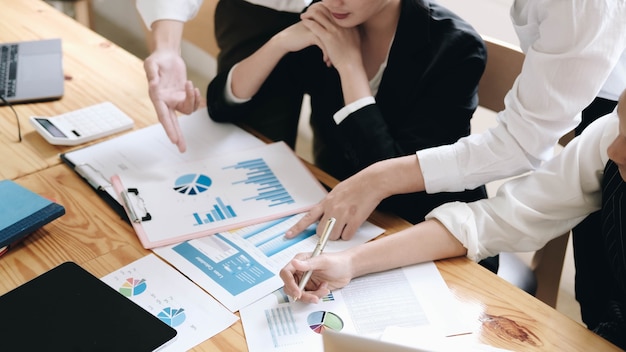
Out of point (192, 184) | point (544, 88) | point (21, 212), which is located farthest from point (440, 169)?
point (21, 212)

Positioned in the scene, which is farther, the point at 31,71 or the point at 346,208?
the point at 31,71

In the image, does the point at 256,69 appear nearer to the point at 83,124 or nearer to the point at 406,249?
the point at 83,124

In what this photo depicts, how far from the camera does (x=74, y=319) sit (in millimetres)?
856

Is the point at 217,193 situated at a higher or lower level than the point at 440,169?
lower

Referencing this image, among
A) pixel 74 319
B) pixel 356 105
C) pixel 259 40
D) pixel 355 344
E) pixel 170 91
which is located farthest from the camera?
pixel 259 40

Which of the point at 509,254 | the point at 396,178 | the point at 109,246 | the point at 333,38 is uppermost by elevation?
the point at 333,38

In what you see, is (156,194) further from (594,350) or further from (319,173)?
(594,350)

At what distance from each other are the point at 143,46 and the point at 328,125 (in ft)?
7.23

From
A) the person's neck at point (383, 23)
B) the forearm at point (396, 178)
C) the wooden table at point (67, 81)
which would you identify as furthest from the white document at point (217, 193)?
the person's neck at point (383, 23)

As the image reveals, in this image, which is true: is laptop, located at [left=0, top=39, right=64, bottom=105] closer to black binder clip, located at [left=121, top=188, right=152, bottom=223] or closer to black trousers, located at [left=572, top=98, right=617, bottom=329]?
black binder clip, located at [left=121, top=188, right=152, bottom=223]

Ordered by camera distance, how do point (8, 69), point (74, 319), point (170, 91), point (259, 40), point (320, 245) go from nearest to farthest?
1. point (74, 319)
2. point (320, 245)
3. point (170, 91)
4. point (8, 69)
5. point (259, 40)

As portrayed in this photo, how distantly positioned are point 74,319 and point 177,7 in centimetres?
84

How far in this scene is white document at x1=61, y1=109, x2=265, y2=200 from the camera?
Result: 1.19 metres

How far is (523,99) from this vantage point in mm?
1052
